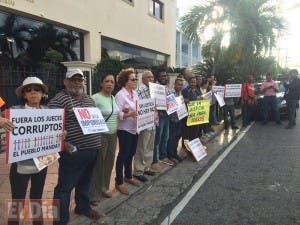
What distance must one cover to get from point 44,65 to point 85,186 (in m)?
6.92

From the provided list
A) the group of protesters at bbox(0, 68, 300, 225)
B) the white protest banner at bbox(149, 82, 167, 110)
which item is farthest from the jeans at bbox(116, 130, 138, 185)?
the white protest banner at bbox(149, 82, 167, 110)

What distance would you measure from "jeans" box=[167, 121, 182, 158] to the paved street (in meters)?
0.99

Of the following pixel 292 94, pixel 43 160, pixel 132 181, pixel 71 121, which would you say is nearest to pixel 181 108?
pixel 132 181

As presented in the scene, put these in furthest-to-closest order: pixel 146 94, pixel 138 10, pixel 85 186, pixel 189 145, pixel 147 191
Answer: pixel 138 10 → pixel 189 145 → pixel 146 94 → pixel 147 191 → pixel 85 186

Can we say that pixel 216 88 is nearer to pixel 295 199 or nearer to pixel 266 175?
pixel 266 175

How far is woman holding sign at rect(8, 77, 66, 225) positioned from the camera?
12.9 feet

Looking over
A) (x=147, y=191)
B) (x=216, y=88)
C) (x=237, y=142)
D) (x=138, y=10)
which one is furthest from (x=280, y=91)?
(x=147, y=191)

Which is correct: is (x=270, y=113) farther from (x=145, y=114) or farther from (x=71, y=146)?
(x=71, y=146)

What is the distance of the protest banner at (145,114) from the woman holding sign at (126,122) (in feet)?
0.37

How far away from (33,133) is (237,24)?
18.3 meters

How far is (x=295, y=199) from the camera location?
578 cm

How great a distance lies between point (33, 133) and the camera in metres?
3.99

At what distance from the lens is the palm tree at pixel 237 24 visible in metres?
20.4
